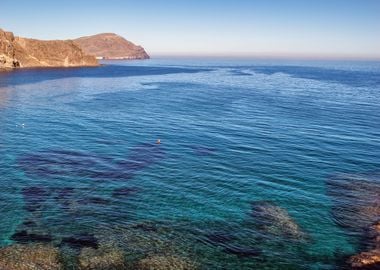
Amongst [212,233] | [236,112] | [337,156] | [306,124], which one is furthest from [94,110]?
[212,233]

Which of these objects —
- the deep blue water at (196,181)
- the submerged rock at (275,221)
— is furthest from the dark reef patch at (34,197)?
the submerged rock at (275,221)

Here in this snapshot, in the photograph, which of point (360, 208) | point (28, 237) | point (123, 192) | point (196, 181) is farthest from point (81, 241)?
point (360, 208)

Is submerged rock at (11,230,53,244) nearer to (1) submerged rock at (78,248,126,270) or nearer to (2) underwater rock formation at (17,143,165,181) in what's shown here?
(1) submerged rock at (78,248,126,270)

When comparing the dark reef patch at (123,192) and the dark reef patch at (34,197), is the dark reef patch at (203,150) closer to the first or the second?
the dark reef patch at (123,192)

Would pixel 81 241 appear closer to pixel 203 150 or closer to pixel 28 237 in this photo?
pixel 28 237

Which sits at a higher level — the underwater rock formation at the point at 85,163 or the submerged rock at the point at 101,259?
the underwater rock formation at the point at 85,163

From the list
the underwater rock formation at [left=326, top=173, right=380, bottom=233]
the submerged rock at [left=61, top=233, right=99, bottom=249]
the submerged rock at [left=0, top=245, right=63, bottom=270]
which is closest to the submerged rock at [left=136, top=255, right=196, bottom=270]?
the submerged rock at [left=61, top=233, right=99, bottom=249]
